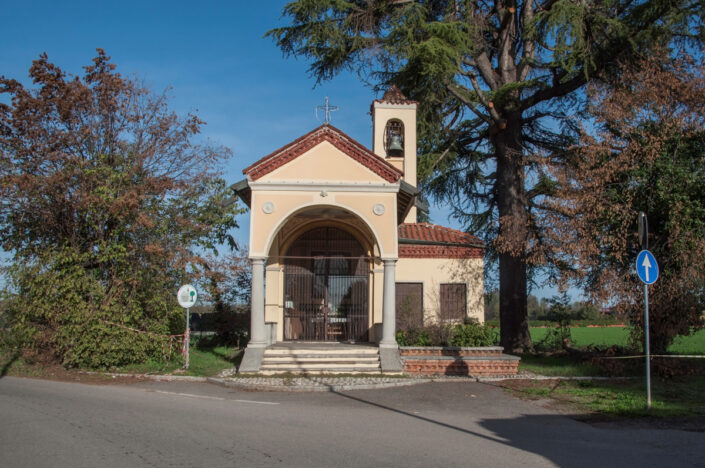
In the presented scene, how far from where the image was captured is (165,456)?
19.3ft

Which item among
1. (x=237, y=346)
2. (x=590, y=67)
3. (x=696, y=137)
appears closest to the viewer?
(x=696, y=137)

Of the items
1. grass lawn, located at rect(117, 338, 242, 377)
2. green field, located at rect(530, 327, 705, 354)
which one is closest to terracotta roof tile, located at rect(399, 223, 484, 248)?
green field, located at rect(530, 327, 705, 354)

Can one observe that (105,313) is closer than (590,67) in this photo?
Yes

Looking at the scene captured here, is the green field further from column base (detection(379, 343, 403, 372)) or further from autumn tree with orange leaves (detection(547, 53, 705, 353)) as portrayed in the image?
column base (detection(379, 343, 403, 372))

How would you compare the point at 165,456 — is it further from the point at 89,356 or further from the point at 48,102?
the point at 48,102

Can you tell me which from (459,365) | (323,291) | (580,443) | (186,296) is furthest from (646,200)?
(186,296)

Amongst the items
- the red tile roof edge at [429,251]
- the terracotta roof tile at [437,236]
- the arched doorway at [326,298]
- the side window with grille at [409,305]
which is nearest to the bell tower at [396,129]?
the terracotta roof tile at [437,236]

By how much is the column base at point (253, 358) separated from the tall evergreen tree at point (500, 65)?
299 inches

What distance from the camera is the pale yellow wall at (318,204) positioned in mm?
14234

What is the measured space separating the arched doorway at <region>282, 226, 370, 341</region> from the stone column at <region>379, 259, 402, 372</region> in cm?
294

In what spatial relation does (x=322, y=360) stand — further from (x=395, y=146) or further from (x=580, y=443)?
(x=395, y=146)

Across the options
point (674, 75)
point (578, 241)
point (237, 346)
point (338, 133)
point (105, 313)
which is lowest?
point (237, 346)

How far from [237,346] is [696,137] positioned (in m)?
17.1

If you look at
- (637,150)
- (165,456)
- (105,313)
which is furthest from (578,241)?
(105,313)
